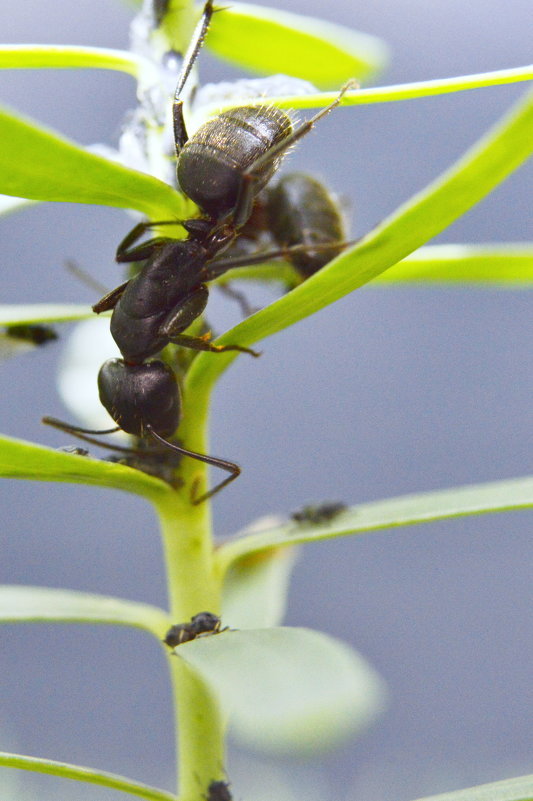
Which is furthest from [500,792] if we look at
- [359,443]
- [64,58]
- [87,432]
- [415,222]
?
[359,443]

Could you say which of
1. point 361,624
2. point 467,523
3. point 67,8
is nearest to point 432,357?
point 467,523

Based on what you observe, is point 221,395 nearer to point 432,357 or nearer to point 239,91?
point 432,357

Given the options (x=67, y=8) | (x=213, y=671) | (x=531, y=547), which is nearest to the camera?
(x=213, y=671)

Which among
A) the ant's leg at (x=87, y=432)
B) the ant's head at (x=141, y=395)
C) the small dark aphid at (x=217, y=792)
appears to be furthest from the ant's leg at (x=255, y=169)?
the small dark aphid at (x=217, y=792)

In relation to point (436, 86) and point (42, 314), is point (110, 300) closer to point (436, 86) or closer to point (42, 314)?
point (42, 314)

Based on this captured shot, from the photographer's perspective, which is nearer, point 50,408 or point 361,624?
point 361,624
